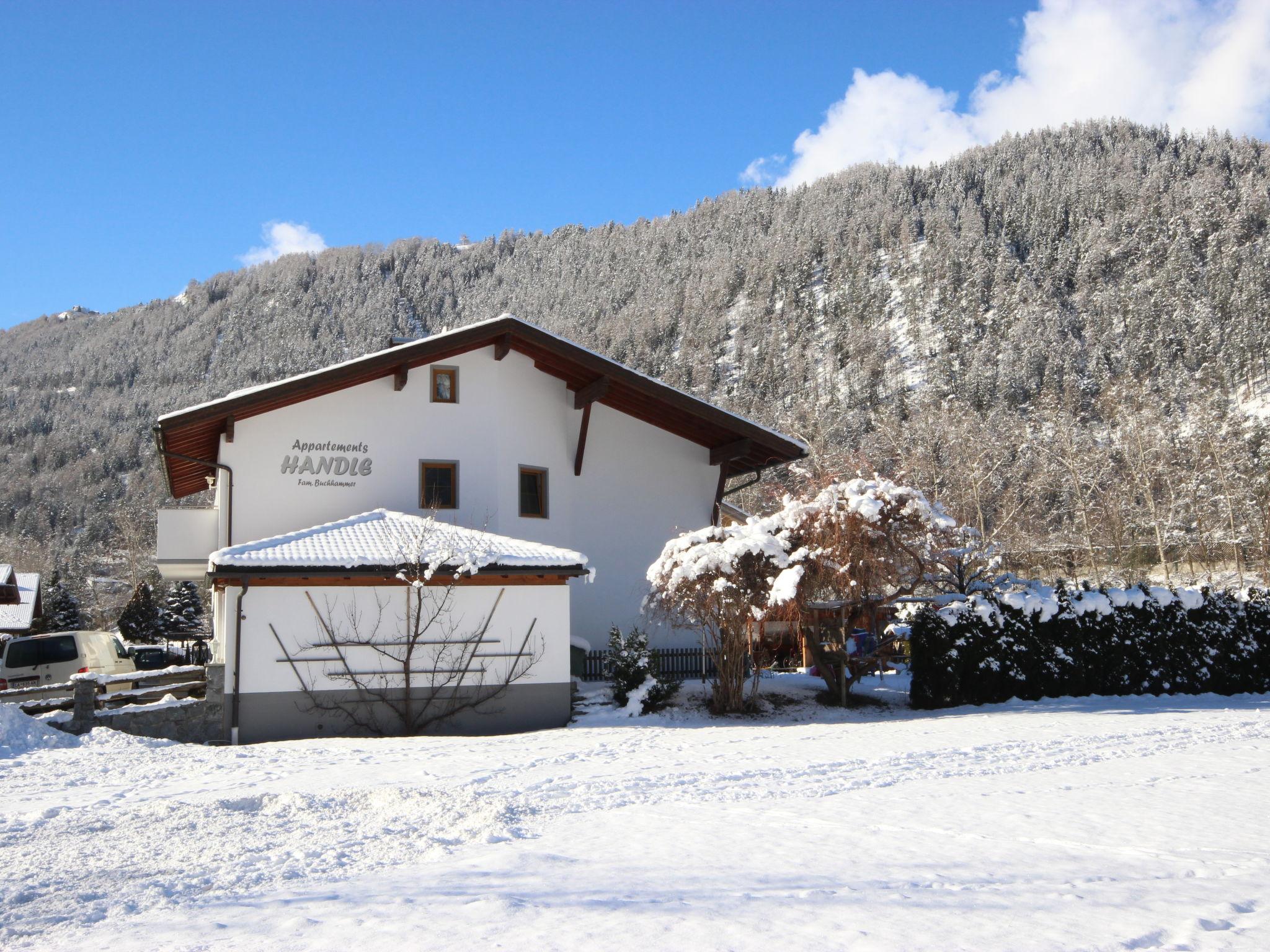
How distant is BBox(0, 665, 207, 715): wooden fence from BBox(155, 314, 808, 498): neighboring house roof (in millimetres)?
4574

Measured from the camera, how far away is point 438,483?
2097 cm

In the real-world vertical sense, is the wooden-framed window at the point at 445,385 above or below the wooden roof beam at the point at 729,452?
above

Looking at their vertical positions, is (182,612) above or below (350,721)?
above

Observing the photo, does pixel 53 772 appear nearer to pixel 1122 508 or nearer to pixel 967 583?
pixel 967 583

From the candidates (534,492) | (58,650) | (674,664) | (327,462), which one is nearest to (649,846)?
(674,664)

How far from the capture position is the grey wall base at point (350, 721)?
16.2m

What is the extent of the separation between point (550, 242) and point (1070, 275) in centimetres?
9064

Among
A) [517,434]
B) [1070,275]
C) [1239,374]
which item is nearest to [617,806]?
[517,434]

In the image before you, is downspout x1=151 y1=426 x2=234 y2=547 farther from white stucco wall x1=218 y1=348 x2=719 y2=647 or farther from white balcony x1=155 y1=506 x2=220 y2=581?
white balcony x1=155 y1=506 x2=220 y2=581

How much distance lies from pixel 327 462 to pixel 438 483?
2279mm

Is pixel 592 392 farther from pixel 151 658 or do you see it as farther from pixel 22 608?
pixel 22 608

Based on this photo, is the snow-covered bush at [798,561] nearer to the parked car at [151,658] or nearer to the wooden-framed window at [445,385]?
the wooden-framed window at [445,385]

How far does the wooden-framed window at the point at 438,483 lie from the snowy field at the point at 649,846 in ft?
24.9

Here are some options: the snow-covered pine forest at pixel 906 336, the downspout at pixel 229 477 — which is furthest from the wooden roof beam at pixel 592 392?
the snow-covered pine forest at pixel 906 336
